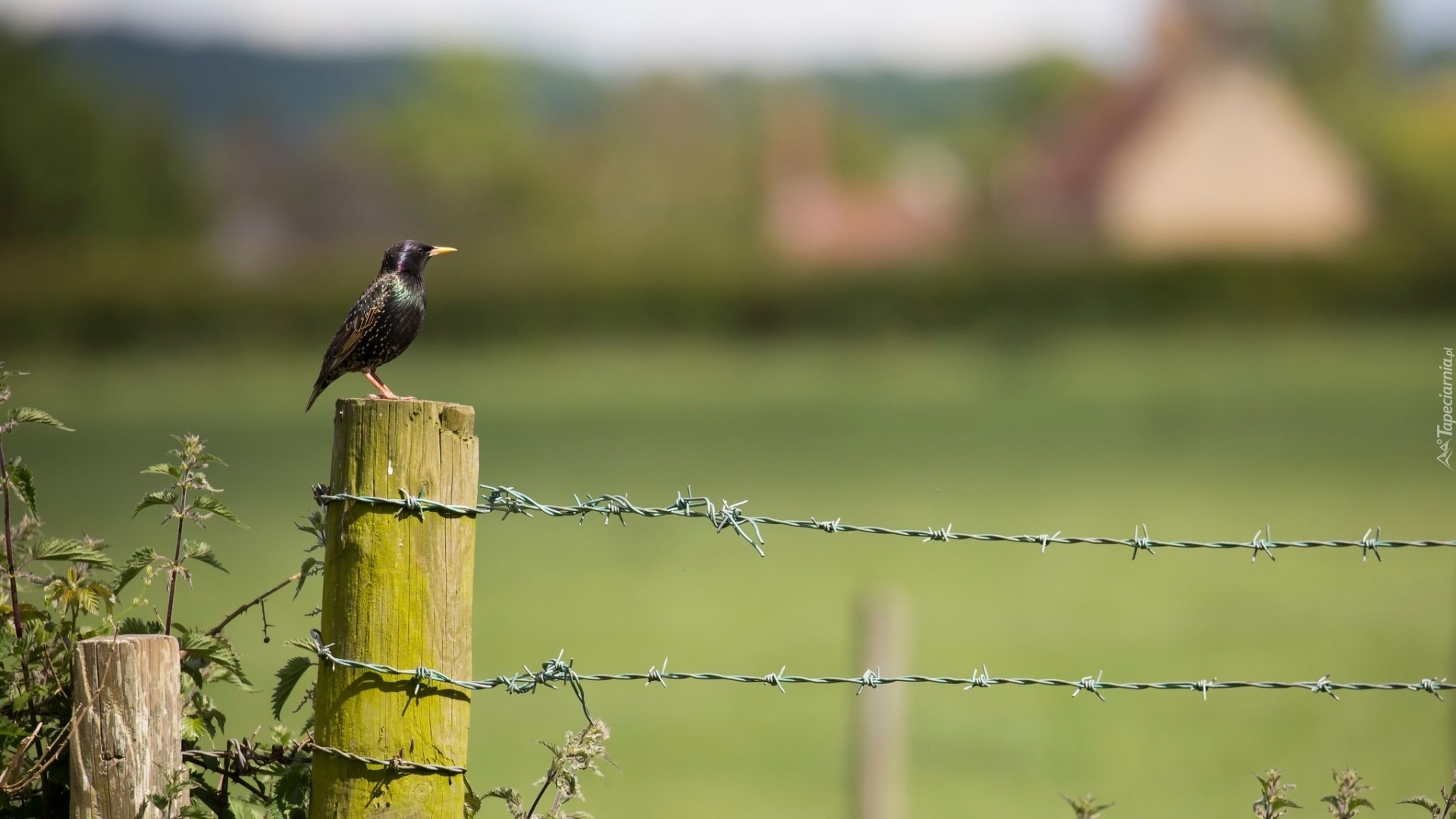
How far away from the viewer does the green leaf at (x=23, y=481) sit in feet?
7.81

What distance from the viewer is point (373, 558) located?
7.15ft

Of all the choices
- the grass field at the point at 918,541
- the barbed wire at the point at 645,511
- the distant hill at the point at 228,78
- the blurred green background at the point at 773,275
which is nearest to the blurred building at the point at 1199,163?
the blurred green background at the point at 773,275

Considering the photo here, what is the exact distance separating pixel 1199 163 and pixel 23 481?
25.5 m

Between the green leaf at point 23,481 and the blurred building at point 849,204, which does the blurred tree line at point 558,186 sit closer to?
the blurred building at point 849,204

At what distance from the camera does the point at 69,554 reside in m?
2.36

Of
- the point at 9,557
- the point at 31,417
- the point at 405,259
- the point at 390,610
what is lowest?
the point at 390,610

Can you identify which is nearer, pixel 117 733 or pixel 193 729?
pixel 117 733

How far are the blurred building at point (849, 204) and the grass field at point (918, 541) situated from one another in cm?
224

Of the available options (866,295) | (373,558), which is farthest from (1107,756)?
(866,295)

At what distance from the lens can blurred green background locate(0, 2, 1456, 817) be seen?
2241 cm

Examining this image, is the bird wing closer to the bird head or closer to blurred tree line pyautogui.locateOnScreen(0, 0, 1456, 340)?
the bird head

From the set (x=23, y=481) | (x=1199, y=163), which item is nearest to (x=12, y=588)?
(x=23, y=481)

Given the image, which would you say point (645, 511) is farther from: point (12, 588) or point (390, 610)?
point (12, 588)

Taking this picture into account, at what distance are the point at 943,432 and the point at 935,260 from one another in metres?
4.09
